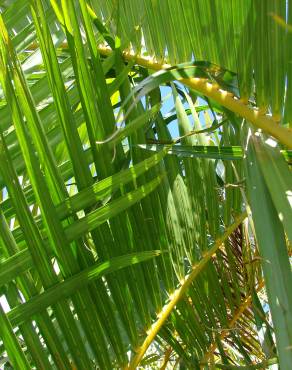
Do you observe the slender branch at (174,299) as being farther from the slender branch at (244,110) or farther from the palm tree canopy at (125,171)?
the slender branch at (244,110)

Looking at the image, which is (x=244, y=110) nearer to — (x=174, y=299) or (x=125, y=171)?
(x=125, y=171)

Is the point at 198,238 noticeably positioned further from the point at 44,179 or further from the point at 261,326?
the point at 44,179

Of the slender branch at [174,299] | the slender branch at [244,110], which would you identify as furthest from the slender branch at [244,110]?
the slender branch at [174,299]

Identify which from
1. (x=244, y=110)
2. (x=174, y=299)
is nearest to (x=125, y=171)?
(x=244, y=110)

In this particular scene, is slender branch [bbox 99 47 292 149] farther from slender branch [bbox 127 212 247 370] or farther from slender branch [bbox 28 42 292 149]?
slender branch [bbox 127 212 247 370]

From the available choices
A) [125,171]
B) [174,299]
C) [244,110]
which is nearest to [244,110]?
[244,110]

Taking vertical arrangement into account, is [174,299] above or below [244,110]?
below

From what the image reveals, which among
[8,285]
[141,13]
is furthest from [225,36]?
[8,285]

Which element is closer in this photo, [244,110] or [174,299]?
[244,110]
